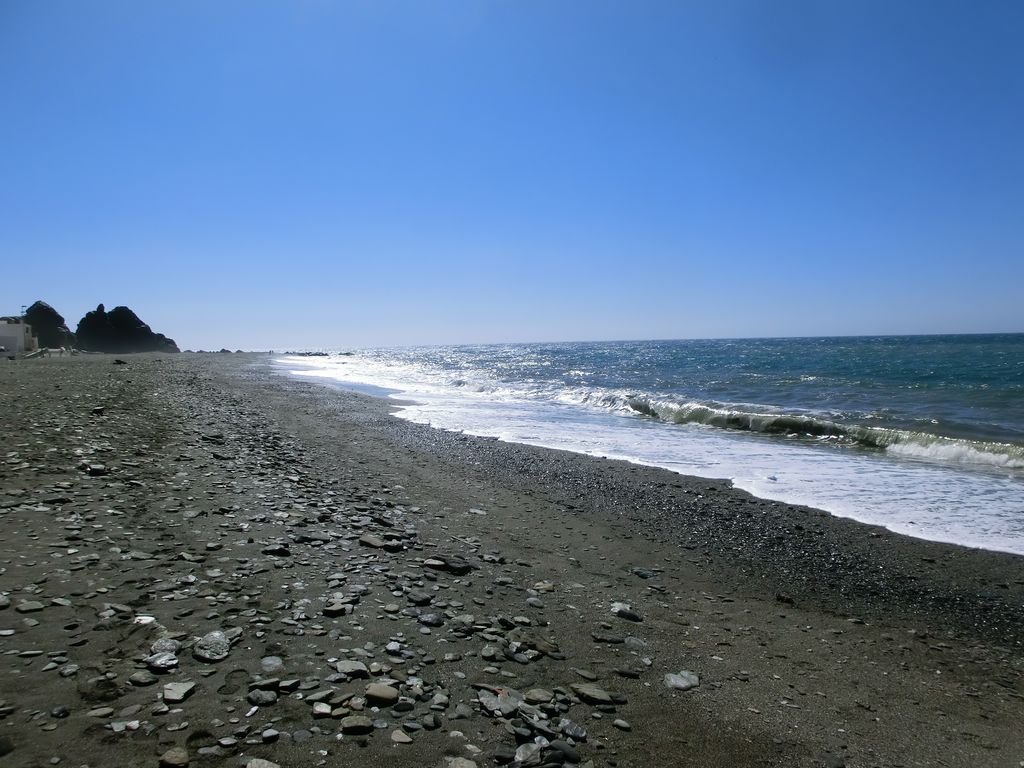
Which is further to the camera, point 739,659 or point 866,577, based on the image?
point 866,577

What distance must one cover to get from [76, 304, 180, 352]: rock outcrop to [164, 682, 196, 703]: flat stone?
11588 centimetres

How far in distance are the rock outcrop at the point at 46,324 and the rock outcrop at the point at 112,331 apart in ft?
31.5

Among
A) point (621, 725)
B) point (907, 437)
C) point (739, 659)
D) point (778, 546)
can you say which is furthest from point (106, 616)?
point (907, 437)

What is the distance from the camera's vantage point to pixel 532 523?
7887 mm

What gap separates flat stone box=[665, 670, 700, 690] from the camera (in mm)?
3957

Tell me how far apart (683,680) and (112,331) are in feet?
395

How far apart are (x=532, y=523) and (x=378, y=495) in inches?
95.3

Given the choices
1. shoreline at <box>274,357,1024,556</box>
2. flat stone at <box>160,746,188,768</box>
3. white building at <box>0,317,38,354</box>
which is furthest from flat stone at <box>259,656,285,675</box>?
white building at <box>0,317,38,354</box>

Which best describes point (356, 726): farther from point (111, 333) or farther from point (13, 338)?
point (111, 333)

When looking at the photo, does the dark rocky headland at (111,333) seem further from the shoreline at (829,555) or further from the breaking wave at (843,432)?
the shoreline at (829,555)

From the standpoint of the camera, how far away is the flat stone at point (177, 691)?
3.19 metres

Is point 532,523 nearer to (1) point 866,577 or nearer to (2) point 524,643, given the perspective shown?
(2) point 524,643

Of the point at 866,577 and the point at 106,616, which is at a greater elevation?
the point at 106,616

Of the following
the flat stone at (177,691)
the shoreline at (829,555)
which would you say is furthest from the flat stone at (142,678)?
the shoreline at (829,555)
